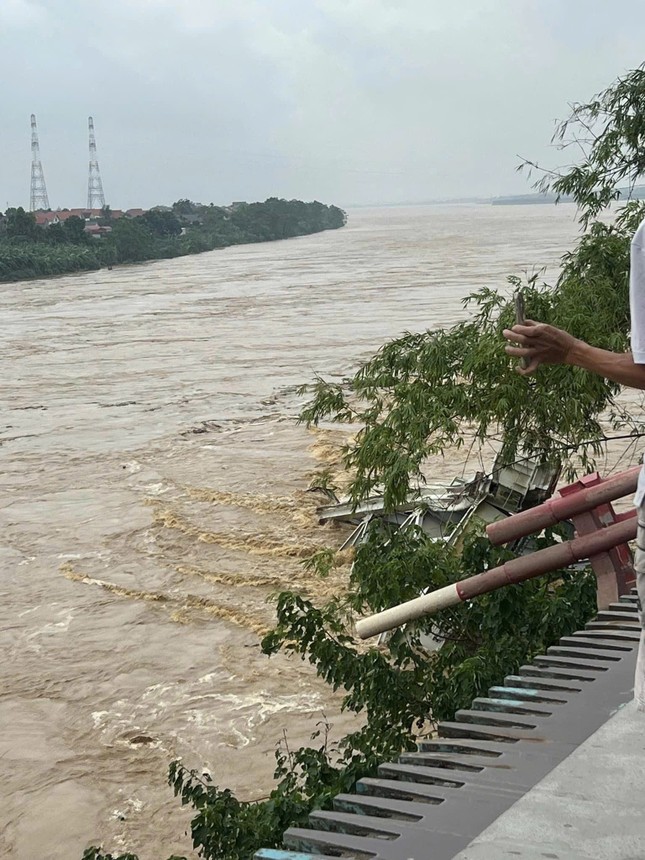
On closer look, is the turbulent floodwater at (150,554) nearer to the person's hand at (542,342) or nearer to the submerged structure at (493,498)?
the submerged structure at (493,498)

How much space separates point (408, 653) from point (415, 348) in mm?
3603

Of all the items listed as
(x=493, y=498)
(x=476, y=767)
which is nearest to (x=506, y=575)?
(x=476, y=767)

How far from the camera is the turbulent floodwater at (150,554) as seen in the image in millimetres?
9336

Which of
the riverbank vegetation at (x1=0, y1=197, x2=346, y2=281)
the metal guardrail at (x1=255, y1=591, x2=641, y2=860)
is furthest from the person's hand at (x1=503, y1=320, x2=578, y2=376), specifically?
the riverbank vegetation at (x1=0, y1=197, x2=346, y2=281)

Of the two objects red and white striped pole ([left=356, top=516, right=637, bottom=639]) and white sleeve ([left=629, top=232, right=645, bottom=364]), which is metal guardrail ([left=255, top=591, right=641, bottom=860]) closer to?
red and white striped pole ([left=356, top=516, right=637, bottom=639])

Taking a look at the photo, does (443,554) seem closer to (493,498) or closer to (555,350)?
(493,498)

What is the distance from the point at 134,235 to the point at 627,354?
239ft

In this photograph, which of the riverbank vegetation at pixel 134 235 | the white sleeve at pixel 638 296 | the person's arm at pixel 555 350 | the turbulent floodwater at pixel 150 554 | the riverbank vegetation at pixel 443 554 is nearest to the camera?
the white sleeve at pixel 638 296

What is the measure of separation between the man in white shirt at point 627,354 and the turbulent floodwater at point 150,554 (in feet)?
21.0

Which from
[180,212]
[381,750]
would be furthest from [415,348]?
[180,212]

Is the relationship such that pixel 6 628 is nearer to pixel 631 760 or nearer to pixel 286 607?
pixel 286 607

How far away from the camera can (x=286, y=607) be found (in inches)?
261

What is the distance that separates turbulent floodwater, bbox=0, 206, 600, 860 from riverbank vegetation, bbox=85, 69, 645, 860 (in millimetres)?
790

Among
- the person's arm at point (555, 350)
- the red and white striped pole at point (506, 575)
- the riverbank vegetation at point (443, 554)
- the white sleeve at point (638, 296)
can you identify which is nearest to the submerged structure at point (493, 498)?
the riverbank vegetation at point (443, 554)
